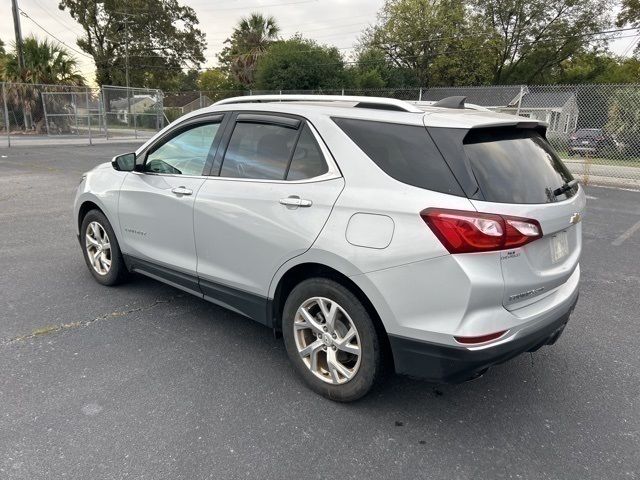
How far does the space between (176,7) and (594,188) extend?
1689 inches

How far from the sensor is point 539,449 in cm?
252

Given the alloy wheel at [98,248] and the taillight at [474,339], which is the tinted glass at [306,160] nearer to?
the taillight at [474,339]

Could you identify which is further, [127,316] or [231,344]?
[127,316]

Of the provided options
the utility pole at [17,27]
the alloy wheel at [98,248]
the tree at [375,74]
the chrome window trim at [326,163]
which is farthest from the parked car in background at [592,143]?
the utility pole at [17,27]

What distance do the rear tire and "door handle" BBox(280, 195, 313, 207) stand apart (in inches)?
84.3

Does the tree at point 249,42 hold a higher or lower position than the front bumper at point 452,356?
higher

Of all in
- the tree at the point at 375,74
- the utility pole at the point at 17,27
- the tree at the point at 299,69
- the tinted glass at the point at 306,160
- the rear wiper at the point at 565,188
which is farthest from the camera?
the tree at the point at 375,74

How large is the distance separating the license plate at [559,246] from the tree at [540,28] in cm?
4592

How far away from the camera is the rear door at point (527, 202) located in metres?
2.37

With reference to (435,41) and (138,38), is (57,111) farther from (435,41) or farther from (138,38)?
(435,41)

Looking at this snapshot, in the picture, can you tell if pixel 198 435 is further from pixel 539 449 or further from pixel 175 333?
pixel 539 449

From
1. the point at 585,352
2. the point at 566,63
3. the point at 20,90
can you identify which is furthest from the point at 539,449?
the point at 566,63

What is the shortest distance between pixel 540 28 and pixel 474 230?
49.7m

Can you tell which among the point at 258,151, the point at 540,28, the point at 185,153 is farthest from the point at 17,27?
the point at 540,28
